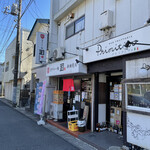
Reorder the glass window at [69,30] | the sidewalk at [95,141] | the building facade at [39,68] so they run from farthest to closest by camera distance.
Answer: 1. the building facade at [39,68]
2. the glass window at [69,30]
3. the sidewalk at [95,141]

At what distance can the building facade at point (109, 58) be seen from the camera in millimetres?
4023

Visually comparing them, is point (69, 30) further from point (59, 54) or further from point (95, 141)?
point (95, 141)

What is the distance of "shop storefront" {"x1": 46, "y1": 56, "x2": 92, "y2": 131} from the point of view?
6.74 metres

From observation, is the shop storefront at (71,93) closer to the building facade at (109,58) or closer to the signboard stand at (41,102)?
the building facade at (109,58)

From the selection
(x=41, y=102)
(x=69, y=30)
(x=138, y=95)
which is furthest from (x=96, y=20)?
(x=41, y=102)

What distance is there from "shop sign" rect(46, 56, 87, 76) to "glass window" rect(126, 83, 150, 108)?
238cm

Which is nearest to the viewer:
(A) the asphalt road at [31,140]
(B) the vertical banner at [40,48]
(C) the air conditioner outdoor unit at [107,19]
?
(A) the asphalt road at [31,140]

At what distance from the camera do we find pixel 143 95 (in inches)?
160

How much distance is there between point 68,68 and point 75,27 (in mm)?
2657

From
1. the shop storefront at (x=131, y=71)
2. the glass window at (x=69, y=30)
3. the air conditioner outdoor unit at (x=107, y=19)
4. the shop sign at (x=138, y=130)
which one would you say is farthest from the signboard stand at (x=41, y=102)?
the shop sign at (x=138, y=130)

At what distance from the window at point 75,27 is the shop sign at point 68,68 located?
1.96m

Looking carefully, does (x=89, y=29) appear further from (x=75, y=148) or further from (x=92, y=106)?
(x=75, y=148)

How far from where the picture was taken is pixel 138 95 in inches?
164

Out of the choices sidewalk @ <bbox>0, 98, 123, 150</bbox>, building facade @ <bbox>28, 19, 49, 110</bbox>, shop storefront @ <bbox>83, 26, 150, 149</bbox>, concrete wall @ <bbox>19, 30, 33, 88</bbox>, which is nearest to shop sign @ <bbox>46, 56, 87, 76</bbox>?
shop storefront @ <bbox>83, 26, 150, 149</bbox>
